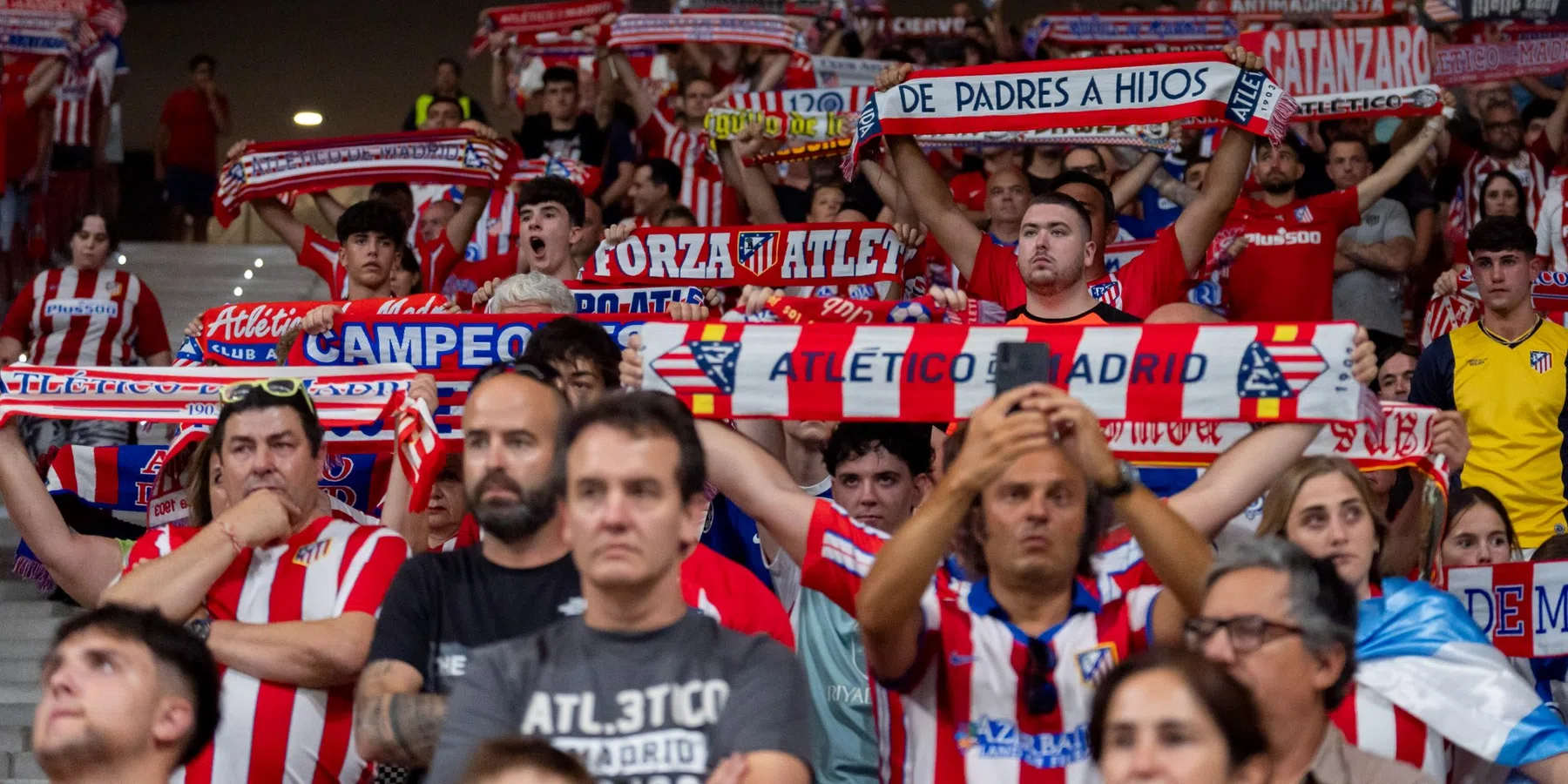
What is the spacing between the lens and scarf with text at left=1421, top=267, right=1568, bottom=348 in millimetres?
8602

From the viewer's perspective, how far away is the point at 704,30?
1219 centimetres

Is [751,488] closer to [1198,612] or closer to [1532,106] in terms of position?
[1198,612]

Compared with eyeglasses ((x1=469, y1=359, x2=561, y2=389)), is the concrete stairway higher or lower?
lower

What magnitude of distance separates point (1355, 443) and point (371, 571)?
8.71ft

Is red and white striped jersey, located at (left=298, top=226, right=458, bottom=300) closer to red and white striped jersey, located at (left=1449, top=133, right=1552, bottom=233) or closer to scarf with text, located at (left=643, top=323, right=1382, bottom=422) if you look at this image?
scarf with text, located at (left=643, top=323, right=1382, bottom=422)

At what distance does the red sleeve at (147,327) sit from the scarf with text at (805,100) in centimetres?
317

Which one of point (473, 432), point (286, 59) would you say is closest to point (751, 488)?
point (473, 432)

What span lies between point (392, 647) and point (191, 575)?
2.58ft

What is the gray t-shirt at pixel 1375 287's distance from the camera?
10.0 meters

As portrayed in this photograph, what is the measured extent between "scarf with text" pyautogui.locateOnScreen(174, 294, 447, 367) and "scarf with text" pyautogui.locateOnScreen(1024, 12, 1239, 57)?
8075mm

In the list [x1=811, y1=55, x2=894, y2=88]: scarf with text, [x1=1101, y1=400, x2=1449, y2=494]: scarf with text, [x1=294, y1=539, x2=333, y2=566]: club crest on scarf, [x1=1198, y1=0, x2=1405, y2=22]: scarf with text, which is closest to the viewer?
[x1=294, y1=539, x2=333, y2=566]: club crest on scarf

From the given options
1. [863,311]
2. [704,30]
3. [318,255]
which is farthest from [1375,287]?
[318,255]

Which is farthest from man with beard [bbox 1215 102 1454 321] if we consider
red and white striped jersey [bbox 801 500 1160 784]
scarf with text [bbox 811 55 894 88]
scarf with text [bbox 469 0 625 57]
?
scarf with text [bbox 469 0 625 57]

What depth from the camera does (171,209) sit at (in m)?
15.6
